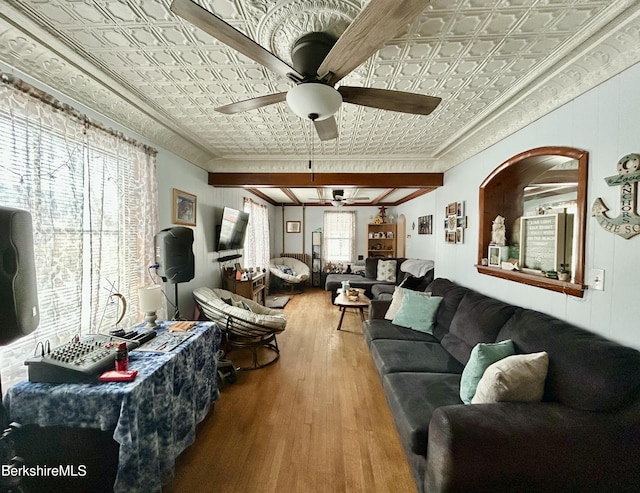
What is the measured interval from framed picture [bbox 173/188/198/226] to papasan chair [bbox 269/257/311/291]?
3.40 m

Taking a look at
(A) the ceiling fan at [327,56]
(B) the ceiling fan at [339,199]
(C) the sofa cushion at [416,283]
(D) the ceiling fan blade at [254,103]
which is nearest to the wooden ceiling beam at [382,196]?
(B) the ceiling fan at [339,199]

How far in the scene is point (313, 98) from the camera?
122 centimetres

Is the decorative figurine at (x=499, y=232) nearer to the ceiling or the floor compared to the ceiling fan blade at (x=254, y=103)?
nearer to the floor

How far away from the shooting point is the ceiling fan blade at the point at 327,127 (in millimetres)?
1649

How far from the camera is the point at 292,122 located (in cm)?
243

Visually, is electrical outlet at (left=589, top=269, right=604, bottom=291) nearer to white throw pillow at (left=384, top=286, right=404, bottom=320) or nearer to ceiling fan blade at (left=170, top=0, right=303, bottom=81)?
white throw pillow at (left=384, top=286, right=404, bottom=320)

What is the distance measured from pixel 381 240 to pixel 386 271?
5.42 ft

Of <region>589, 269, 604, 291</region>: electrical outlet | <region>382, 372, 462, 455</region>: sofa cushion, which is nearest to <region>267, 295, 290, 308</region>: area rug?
<region>382, 372, 462, 455</region>: sofa cushion

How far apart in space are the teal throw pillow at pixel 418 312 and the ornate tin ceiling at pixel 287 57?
173 cm

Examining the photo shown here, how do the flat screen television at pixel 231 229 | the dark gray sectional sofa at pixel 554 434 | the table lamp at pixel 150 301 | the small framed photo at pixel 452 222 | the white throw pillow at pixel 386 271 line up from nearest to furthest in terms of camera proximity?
1. the dark gray sectional sofa at pixel 554 434
2. the table lamp at pixel 150 301
3. the small framed photo at pixel 452 222
4. the flat screen television at pixel 231 229
5. the white throw pillow at pixel 386 271

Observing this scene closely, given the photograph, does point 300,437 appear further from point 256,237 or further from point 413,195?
point 413,195

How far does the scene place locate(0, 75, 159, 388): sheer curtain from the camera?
53.7 inches

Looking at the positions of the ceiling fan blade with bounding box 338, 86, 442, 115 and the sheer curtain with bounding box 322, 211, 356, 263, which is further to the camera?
the sheer curtain with bounding box 322, 211, 356, 263

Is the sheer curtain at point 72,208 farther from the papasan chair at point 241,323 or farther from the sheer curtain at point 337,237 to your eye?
the sheer curtain at point 337,237
